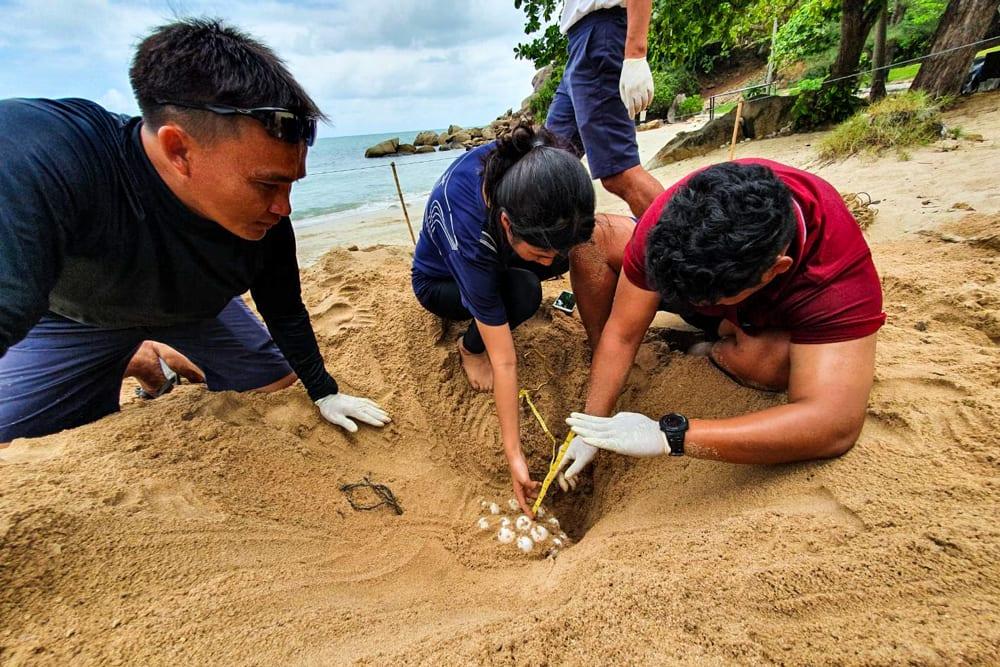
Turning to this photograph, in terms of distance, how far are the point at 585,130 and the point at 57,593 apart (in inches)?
98.2

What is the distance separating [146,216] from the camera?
1.36 meters

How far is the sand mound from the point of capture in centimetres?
91

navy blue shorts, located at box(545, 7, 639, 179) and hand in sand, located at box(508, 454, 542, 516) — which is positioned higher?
navy blue shorts, located at box(545, 7, 639, 179)

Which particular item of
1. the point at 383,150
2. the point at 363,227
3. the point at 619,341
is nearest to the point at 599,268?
the point at 619,341

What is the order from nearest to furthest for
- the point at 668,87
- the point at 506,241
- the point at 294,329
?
1. the point at 506,241
2. the point at 294,329
3. the point at 668,87

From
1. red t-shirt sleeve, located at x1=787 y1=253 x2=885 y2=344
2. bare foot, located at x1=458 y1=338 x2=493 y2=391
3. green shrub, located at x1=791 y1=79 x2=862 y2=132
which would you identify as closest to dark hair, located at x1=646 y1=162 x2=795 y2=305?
red t-shirt sleeve, located at x1=787 y1=253 x2=885 y2=344

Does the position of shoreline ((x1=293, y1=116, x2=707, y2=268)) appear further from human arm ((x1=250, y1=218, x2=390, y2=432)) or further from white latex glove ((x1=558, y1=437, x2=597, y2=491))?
white latex glove ((x1=558, y1=437, x2=597, y2=491))

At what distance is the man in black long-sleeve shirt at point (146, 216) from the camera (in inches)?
41.4

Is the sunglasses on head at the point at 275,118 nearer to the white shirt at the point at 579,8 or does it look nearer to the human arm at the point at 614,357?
the human arm at the point at 614,357

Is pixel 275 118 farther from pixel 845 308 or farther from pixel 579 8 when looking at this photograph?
pixel 579 8

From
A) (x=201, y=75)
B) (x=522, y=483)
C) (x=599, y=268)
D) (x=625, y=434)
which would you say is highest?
(x=201, y=75)

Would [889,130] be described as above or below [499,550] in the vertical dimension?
above

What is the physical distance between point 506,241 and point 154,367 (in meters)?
2.00

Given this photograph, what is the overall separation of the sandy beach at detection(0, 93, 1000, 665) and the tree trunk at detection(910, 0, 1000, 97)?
4657 mm
